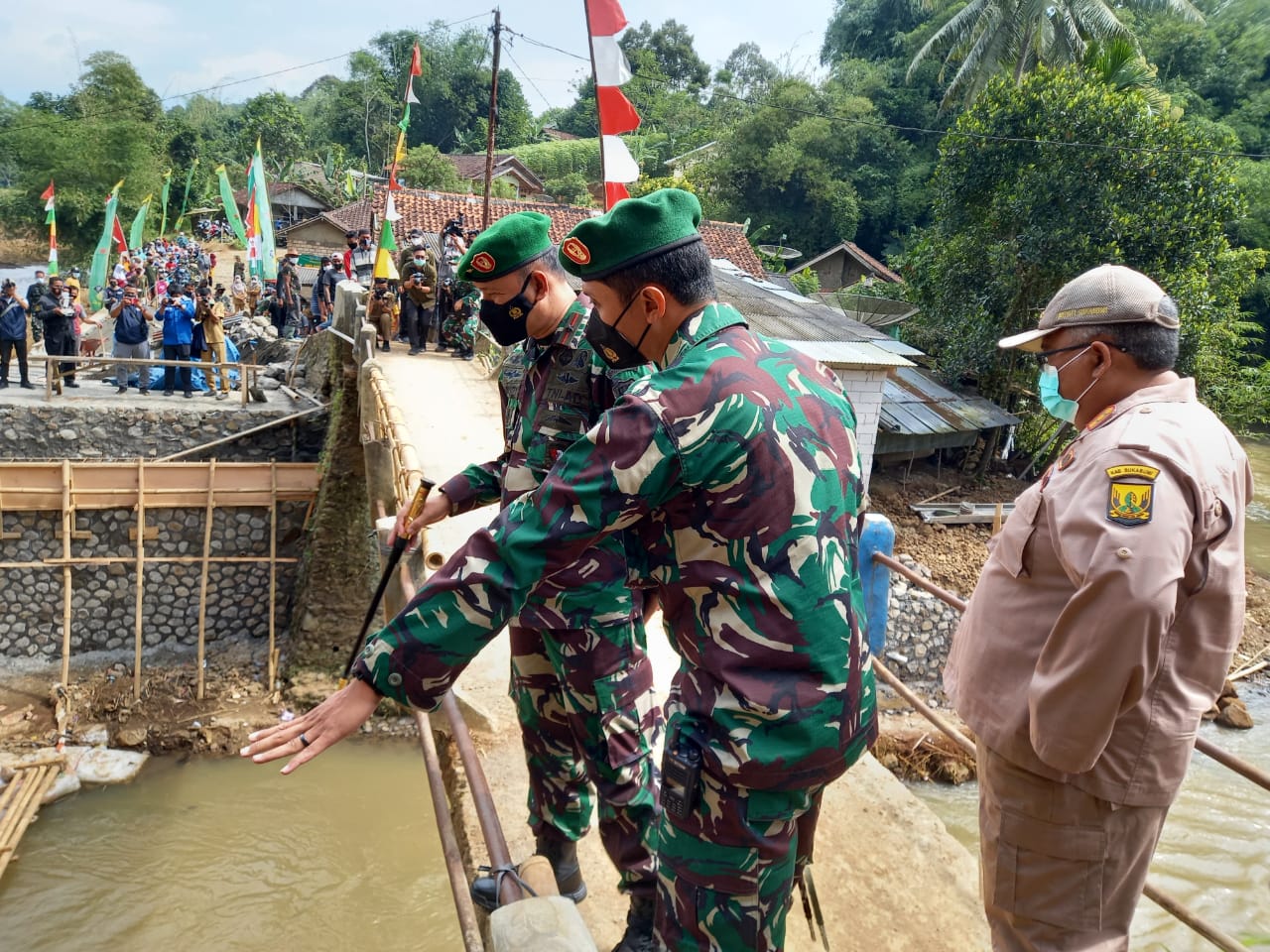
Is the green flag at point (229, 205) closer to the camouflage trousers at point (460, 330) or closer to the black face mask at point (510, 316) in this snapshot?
the camouflage trousers at point (460, 330)

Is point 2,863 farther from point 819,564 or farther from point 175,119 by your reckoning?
point 175,119

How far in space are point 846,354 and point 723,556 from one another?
1119 cm

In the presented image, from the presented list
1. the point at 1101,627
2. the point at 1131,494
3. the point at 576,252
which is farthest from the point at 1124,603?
the point at 576,252

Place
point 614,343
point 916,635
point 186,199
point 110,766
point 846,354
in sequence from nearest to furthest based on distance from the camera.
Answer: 1. point 614,343
2. point 110,766
3. point 916,635
4. point 846,354
5. point 186,199

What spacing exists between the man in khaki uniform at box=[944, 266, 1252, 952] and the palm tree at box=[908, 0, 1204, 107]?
19735 mm

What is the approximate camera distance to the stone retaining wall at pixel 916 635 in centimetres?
1122

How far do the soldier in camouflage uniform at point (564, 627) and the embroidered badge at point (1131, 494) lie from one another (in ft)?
3.40

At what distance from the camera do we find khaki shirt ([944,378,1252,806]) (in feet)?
5.01

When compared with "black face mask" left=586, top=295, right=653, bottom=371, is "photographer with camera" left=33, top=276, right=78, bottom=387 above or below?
below

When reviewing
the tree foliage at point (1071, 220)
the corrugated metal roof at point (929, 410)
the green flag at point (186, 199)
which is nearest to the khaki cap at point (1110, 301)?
the corrugated metal roof at point (929, 410)

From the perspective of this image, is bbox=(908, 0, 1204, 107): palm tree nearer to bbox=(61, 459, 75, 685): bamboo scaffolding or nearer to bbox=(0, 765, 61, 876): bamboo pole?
bbox=(61, 459, 75, 685): bamboo scaffolding

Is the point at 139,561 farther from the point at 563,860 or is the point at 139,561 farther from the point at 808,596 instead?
the point at 808,596

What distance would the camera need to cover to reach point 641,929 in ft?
7.16

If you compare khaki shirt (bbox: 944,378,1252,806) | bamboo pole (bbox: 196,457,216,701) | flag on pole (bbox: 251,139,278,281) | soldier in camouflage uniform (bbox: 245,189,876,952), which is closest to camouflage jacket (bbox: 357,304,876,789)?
soldier in camouflage uniform (bbox: 245,189,876,952)
